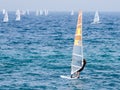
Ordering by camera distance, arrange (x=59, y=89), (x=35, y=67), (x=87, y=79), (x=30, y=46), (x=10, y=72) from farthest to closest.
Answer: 1. (x=30, y=46)
2. (x=35, y=67)
3. (x=10, y=72)
4. (x=87, y=79)
5. (x=59, y=89)

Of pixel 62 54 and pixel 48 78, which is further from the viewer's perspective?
pixel 62 54

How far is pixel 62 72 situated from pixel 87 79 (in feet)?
18.8

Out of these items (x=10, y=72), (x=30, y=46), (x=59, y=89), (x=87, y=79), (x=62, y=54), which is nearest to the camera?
(x=59, y=89)

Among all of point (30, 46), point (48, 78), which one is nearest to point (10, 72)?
point (48, 78)

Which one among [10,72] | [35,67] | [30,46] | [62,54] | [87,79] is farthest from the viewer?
[30,46]

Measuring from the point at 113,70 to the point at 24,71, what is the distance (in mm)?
12970

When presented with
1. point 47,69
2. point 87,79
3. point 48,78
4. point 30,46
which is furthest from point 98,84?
point 30,46

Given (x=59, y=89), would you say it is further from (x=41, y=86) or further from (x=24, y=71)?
(x=24, y=71)

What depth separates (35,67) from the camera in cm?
6331

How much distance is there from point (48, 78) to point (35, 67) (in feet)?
28.1

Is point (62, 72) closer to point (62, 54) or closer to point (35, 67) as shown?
point (35, 67)

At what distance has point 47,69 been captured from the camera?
6166 cm

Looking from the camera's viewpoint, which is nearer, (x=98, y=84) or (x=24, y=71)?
(x=98, y=84)

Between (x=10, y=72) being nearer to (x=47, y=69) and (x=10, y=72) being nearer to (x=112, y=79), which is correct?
(x=47, y=69)
